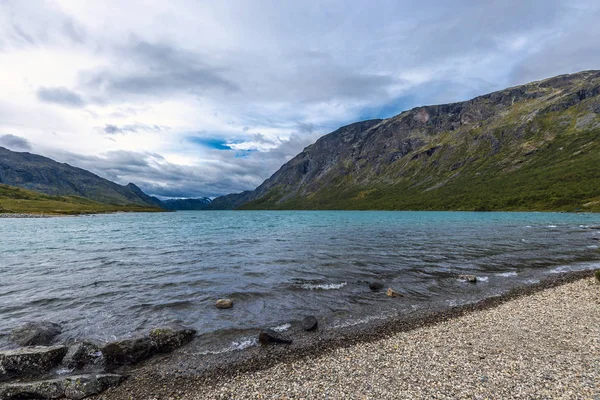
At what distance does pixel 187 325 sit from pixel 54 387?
7503 mm

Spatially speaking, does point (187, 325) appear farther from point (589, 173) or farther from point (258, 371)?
point (589, 173)

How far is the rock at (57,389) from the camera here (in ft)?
36.1

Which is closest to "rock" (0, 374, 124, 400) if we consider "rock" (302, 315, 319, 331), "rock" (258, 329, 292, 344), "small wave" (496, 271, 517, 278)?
"rock" (258, 329, 292, 344)

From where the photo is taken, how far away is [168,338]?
15680 millimetres

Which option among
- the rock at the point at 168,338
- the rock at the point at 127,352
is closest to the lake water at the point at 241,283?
the rock at the point at 168,338

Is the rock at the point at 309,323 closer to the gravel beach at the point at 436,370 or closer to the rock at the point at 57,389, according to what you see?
the gravel beach at the point at 436,370

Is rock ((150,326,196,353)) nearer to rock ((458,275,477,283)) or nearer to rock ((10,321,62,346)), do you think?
rock ((10,321,62,346))

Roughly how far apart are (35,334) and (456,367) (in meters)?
21.1

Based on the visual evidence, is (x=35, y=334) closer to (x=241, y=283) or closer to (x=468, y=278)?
(x=241, y=283)

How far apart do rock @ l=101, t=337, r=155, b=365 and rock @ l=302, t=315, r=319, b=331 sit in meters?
8.23

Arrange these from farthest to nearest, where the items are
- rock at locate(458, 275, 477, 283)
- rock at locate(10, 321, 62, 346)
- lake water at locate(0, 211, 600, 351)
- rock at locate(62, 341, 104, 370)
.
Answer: rock at locate(458, 275, 477, 283) < lake water at locate(0, 211, 600, 351) < rock at locate(10, 321, 62, 346) < rock at locate(62, 341, 104, 370)

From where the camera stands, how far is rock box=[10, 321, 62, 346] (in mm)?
15586

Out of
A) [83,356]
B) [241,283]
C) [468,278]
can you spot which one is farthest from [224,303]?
[468,278]

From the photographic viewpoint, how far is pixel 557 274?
1168 inches
